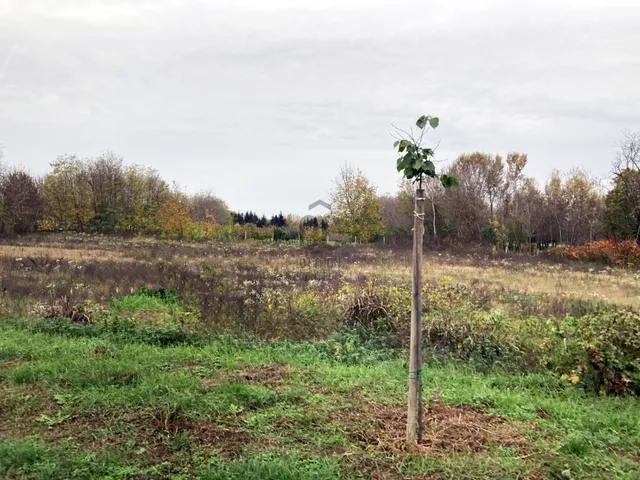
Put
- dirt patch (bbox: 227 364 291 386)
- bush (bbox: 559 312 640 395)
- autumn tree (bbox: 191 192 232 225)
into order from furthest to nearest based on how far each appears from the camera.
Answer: autumn tree (bbox: 191 192 232 225) < dirt patch (bbox: 227 364 291 386) < bush (bbox: 559 312 640 395)

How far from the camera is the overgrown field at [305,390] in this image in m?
3.29

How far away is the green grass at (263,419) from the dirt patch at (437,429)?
28 millimetres

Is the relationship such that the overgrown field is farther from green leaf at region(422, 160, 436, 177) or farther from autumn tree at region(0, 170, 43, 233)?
autumn tree at region(0, 170, 43, 233)

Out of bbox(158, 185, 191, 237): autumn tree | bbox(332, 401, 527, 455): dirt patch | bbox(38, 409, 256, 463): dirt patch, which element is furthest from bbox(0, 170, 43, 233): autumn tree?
bbox(332, 401, 527, 455): dirt patch

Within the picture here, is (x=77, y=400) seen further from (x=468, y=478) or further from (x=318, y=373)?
(x=468, y=478)

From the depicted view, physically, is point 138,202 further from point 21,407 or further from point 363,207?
point 21,407

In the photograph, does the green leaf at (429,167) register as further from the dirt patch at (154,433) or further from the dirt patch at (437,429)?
the dirt patch at (154,433)

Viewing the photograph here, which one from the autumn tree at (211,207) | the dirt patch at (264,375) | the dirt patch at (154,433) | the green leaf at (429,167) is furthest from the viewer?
the autumn tree at (211,207)

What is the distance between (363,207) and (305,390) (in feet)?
111

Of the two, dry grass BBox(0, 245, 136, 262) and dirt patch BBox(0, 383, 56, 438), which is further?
dry grass BBox(0, 245, 136, 262)

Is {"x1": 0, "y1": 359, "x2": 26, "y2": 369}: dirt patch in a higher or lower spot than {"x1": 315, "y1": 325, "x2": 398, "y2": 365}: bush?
higher

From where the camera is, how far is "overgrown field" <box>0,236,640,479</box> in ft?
10.8

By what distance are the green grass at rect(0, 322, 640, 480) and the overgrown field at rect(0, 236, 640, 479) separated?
0.02 meters

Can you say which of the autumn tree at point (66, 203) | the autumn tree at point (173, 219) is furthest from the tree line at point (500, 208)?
the autumn tree at point (66, 203)
